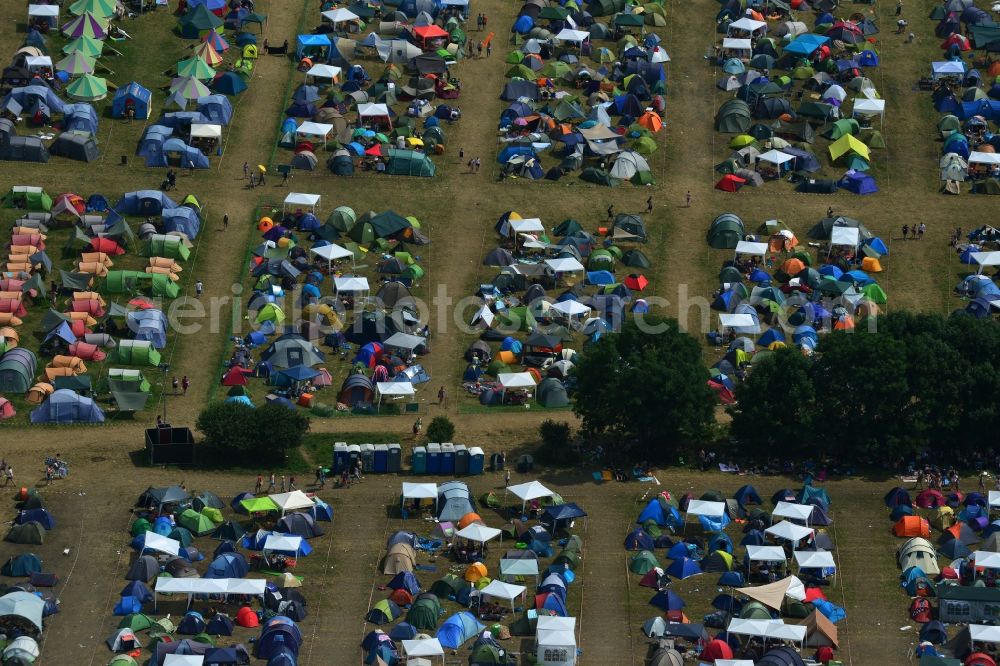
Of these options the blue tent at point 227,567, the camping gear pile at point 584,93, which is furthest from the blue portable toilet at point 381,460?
the camping gear pile at point 584,93

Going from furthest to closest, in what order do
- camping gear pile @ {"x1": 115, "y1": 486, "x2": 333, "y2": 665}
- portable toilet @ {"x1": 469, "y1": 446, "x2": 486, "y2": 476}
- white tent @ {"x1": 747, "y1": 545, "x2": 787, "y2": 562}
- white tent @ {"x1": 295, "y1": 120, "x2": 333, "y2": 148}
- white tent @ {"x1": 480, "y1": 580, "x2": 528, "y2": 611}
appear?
1. white tent @ {"x1": 295, "y1": 120, "x2": 333, "y2": 148}
2. portable toilet @ {"x1": 469, "y1": 446, "x2": 486, "y2": 476}
3. white tent @ {"x1": 747, "y1": 545, "x2": 787, "y2": 562}
4. white tent @ {"x1": 480, "y1": 580, "x2": 528, "y2": 611}
5. camping gear pile @ {"x1": 115, "y1": 486, "x2": 333, "y2": 665}

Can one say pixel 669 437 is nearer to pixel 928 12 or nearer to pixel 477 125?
pixel 477 125

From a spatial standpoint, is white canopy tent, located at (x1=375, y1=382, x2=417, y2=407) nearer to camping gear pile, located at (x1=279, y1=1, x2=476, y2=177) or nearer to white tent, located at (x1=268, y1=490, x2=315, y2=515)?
white tent, located at (x1=268, y1=490, x2=315, y2=515)

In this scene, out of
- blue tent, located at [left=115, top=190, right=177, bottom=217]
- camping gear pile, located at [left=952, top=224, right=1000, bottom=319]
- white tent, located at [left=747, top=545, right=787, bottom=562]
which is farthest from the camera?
blue tent, located at [left=115, top=190, right=177, bottom=217]

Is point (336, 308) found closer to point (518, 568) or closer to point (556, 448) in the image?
point (556, 448)

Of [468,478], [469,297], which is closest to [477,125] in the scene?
[469,297]

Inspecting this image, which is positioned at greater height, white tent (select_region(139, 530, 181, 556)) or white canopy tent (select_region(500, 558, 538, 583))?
white tent (select_region(139, 530, 181, 556))

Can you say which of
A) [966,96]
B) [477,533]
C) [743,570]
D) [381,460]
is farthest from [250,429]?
[966,96]

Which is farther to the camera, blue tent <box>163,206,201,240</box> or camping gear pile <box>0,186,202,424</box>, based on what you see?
blue tent <box>163,206,201,240</box>

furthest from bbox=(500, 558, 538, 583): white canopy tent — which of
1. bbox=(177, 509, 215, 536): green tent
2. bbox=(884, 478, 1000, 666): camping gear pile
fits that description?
bbox=(884, 478, 1000, 666): camping gear pile
